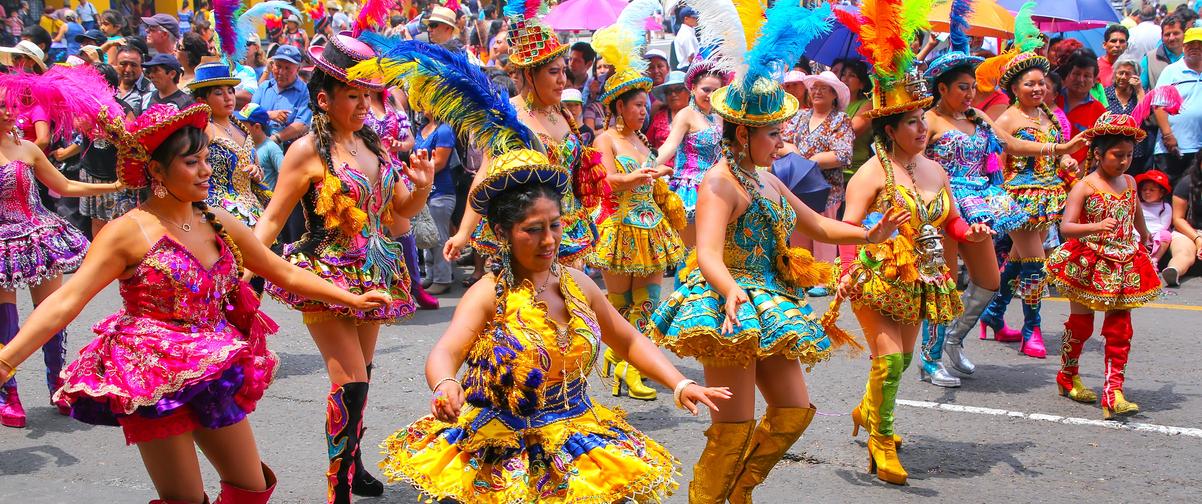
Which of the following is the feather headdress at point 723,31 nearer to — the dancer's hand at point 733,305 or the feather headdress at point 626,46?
the dancer's hand at point 733,305

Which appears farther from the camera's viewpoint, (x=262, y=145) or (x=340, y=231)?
(x=262, y=145)

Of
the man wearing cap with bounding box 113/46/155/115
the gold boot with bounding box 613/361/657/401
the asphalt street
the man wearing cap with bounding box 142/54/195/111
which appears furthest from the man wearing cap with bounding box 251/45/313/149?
the gold boot with bounding box 613/361/657/401

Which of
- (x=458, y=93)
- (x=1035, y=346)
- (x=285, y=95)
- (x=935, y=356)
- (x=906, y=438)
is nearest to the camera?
(x=458, y=93)

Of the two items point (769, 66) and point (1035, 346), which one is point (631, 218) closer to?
point (769, 66)

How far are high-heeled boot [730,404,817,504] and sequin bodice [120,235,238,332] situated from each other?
226 centimetres

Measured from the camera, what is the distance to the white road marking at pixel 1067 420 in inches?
252

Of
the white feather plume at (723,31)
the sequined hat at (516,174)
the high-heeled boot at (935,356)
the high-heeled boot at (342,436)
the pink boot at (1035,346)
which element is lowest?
the pink boot at (1035,346)

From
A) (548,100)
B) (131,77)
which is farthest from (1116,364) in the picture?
(131,77)

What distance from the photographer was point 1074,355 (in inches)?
276

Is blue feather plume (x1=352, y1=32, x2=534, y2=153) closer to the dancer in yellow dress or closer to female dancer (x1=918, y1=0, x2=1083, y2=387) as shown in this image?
the dancer in yellow dress

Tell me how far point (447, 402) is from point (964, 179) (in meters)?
5.43

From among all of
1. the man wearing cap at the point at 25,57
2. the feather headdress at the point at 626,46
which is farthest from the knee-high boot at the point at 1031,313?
the man wearing cap at the point at 25,57

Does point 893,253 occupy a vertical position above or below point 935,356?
above

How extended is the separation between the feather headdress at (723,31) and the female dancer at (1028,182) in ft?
13.5
